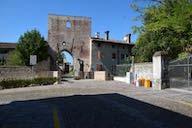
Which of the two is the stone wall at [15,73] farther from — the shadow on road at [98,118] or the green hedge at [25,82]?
the shadow on road at [98,118]

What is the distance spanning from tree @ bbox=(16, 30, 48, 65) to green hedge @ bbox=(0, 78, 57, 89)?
1672 centimetres

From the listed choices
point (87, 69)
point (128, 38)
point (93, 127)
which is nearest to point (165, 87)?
point (93, 127)

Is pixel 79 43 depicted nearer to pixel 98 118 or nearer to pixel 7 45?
pixel 7 45

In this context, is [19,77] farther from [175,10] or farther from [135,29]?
[175,10]

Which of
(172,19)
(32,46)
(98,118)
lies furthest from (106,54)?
(98,118)

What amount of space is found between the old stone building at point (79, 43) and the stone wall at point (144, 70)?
71.3 feet

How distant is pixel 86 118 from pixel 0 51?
65.6 metres

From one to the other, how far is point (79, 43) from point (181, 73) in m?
33.8

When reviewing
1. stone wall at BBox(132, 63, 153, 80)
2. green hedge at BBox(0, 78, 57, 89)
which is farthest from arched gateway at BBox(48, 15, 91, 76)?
stone wall at BBox(132, 63, 153, 80)

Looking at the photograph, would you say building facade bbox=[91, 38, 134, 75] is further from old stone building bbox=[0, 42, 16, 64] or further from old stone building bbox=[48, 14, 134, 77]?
old stone building bbox=[0, 42, 16, 64]

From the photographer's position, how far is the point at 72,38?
191 ft

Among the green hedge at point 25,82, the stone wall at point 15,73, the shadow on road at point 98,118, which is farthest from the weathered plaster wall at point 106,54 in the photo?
the shadow on road at point 98,118

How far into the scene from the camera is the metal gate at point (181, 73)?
24703 mm

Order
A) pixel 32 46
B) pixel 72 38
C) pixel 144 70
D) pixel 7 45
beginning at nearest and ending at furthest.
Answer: pixel 144 70 → pixel 32 46 → pixel 72 38 → pixel 7 45
